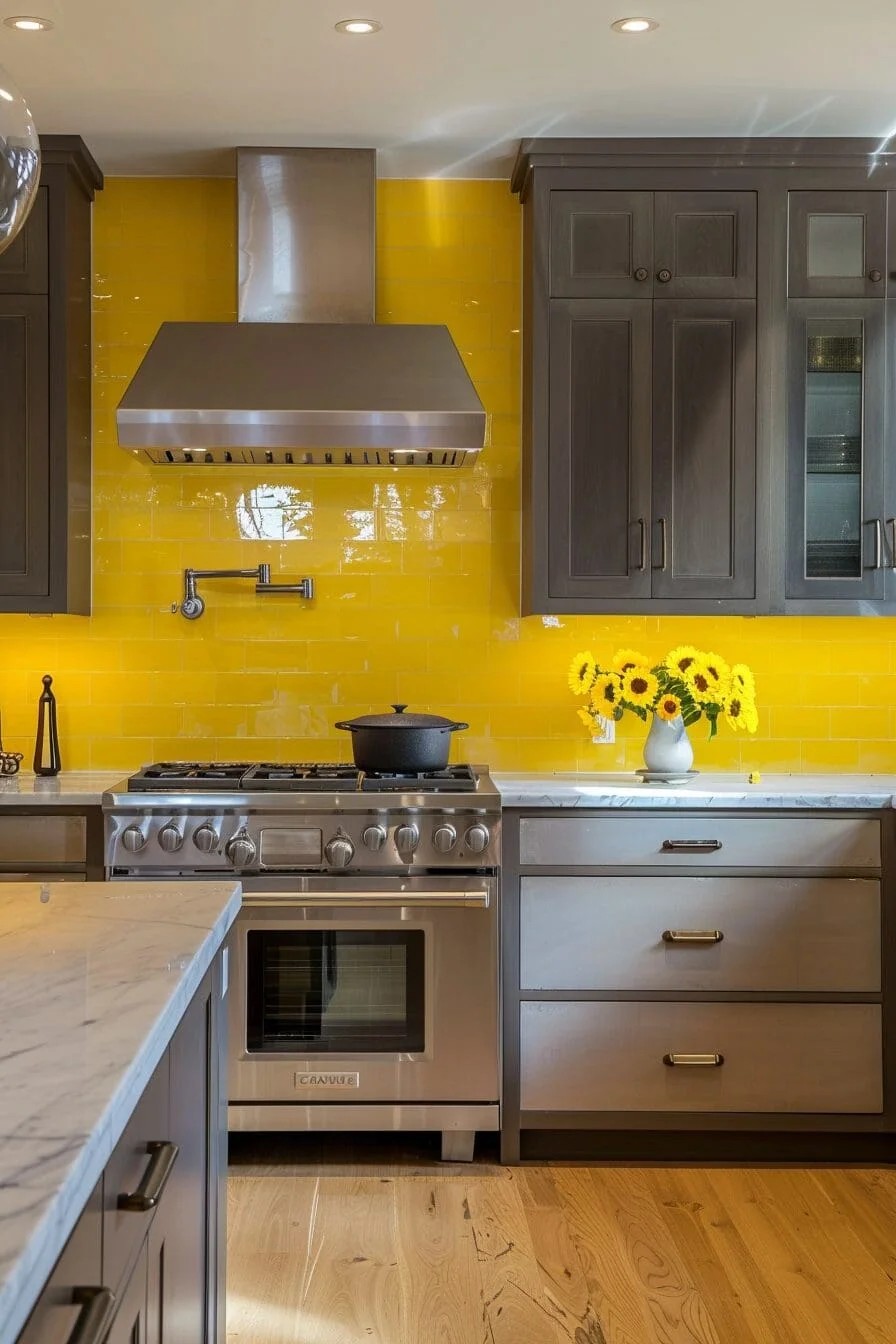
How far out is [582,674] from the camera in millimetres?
3740

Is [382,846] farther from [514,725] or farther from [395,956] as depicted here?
[514,725]

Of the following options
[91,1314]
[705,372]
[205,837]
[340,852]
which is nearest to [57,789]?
→ [205,837]

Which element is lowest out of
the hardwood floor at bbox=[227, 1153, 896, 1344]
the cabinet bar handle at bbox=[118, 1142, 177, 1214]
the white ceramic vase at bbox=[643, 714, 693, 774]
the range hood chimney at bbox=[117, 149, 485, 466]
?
the hardwood floor at bbox=[227, 1153, 896, 1344]

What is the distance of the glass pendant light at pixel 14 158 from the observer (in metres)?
1.35

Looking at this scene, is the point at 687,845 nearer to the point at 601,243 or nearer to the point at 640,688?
the point at 640,688

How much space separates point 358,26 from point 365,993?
239cm

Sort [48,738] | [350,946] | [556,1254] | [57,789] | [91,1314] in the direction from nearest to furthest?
[91,1314]
[556,1254]
[350,946]
[57,789]
[48,738]

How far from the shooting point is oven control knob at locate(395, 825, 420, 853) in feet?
10.9

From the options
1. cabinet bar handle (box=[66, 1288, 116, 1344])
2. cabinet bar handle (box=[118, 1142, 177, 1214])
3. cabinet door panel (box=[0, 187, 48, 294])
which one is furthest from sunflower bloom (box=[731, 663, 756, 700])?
cabinet bar handle (box=[66, 1288, 116, 1344])

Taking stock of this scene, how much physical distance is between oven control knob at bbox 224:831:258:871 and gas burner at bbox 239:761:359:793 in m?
0.14

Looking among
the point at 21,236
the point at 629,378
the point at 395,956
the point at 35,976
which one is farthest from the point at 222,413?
the point at 35,976

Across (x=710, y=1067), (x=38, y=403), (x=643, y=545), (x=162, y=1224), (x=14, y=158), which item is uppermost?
(x=38, y=403)

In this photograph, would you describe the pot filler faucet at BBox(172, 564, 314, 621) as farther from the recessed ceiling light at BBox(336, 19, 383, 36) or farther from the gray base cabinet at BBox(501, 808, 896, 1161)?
the recessed ceiling light at BBox(336, 19, 383, 36)

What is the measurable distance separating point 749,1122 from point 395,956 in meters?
1.04
